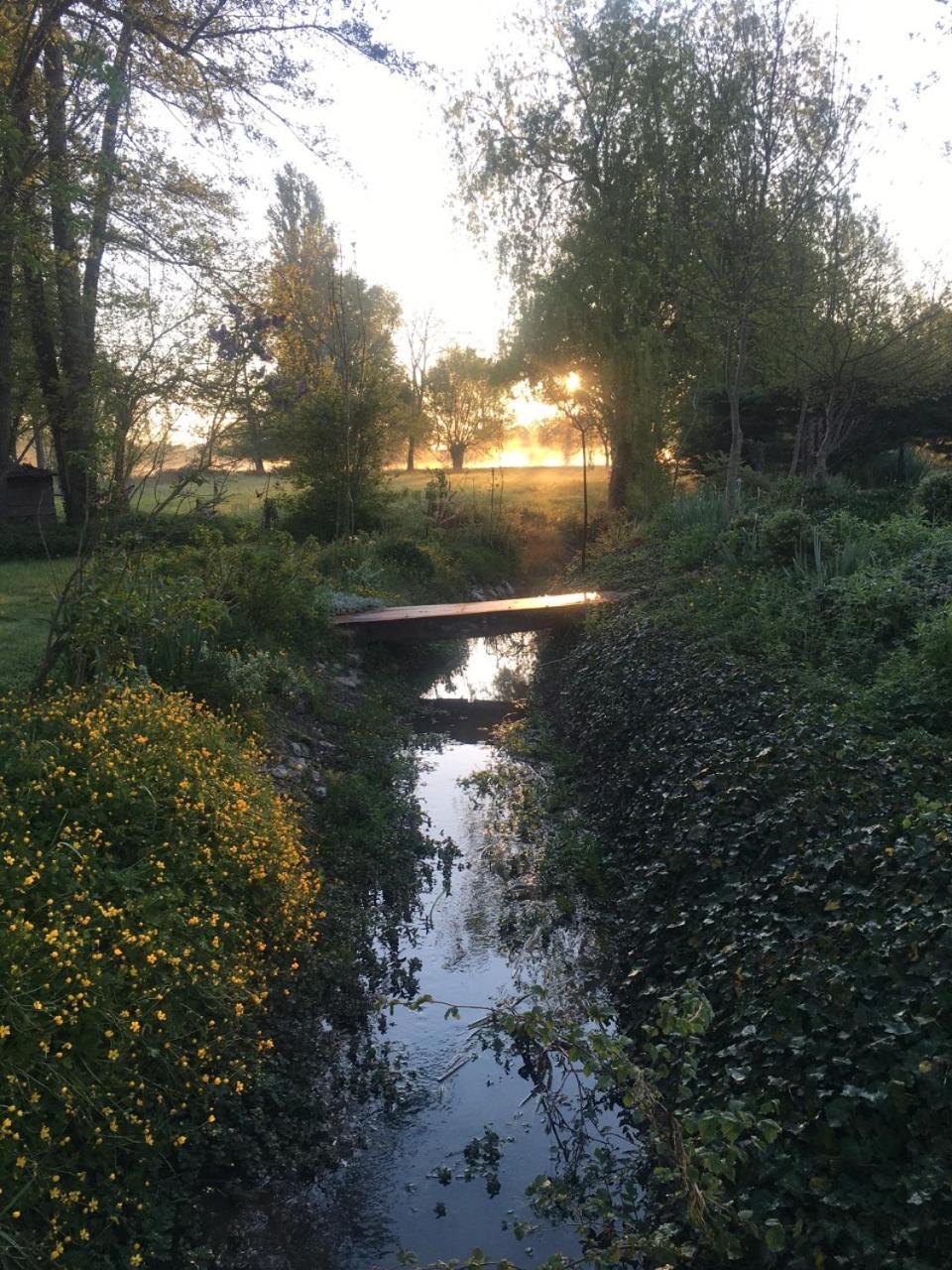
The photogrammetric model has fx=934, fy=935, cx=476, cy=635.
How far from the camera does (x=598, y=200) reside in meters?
20.6

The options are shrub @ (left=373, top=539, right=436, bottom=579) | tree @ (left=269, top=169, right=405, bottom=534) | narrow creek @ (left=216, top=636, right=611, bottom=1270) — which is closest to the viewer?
narrow creek @ (left=216, top=636, right=611, bottom=1270)

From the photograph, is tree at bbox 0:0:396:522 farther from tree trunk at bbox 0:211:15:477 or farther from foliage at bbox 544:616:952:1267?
foliage at bbox 544:616:952:1267

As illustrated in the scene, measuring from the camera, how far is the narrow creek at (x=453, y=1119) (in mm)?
3512

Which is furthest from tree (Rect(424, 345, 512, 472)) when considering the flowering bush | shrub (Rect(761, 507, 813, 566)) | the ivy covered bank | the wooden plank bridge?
the flowering bush

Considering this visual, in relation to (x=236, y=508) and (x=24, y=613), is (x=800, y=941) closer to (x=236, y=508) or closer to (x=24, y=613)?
(x=24, y=613)

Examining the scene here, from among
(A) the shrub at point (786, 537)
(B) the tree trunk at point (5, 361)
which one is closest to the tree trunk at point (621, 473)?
A: (A) the shrub at point (786, 537)

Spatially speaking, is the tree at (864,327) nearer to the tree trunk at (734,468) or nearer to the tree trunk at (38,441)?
the tree trunk at (734,468)

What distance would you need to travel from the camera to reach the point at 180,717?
5824mm

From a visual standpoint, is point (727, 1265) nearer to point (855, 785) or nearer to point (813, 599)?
point (855, 785)

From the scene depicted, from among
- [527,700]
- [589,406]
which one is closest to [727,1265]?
[527,700]

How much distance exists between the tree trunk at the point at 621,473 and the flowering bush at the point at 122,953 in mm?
17332

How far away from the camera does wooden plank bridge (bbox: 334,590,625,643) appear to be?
39.4 feet

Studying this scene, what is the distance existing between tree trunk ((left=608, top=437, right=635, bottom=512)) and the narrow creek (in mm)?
15584

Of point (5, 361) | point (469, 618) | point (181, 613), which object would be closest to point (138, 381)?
point (181, 613)
